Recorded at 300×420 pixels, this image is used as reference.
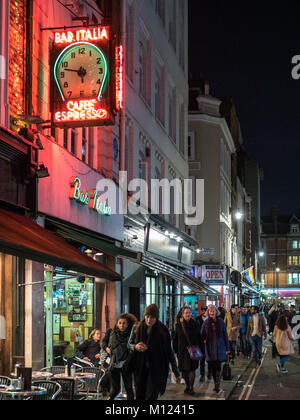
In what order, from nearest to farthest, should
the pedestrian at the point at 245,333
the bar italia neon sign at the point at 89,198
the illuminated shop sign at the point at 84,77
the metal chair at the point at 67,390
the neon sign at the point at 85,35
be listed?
the metal chair at the point at 67,390, the illuminated shop sign at the point at 84,77, the neon sign at the point at 85,35, the bar italia neon sign at the point at 89,198, the pedestrian at the point at 245,333

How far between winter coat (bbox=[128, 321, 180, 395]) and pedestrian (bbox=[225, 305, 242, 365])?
38.7 feet

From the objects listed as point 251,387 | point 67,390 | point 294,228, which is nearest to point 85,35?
point 67,390

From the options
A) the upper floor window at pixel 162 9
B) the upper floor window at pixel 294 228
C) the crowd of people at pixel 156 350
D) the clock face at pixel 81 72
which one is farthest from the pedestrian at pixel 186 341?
the upper floor window at pixel 294 228

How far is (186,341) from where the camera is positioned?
52.0ft

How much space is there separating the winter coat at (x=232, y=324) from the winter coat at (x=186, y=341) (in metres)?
7.86

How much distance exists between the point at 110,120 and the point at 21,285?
3789mm

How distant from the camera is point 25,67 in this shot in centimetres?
1442

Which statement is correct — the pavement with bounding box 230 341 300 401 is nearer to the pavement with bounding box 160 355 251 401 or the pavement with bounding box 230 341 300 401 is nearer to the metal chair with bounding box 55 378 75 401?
the pavement with bounding box 160 355 251 401

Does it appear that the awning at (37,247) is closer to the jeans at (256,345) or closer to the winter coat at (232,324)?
the jeans at (256,345)

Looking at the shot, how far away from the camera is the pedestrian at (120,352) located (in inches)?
484
